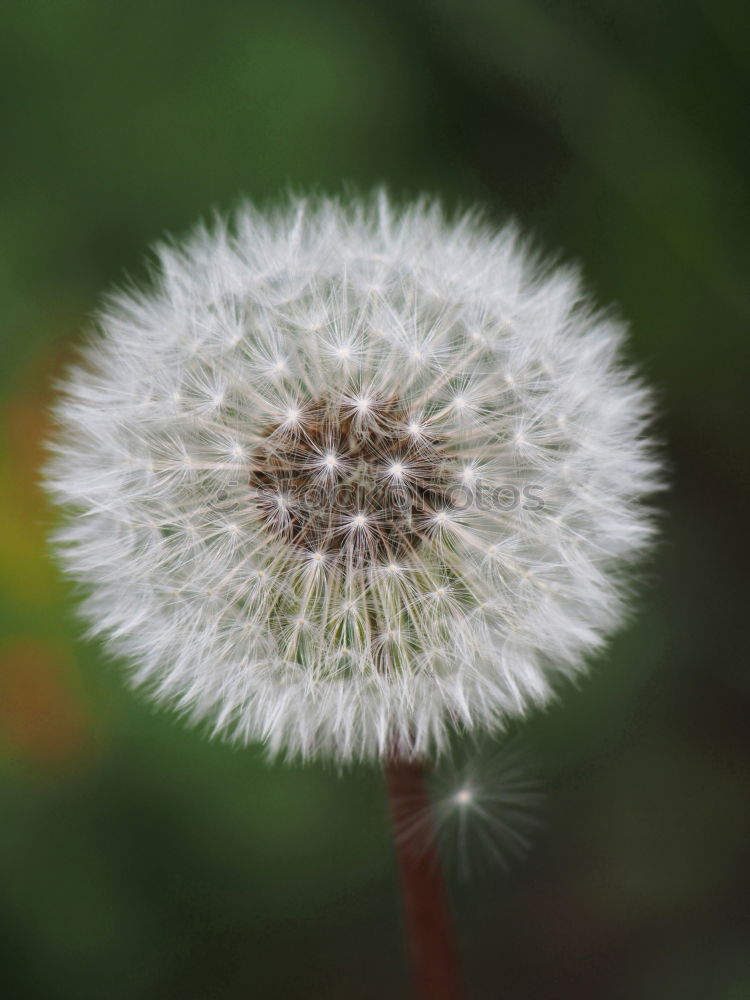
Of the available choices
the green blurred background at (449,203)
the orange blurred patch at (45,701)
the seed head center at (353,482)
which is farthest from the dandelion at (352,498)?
the green blurred background at (449,203)

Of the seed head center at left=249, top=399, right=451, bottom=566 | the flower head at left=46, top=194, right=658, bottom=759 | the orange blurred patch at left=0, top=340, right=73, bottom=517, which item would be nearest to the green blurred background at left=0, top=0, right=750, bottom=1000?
the orange blurred patch at left=0, top=340, right=73, bottom=517

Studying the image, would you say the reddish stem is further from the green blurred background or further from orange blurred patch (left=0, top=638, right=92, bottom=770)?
orange blurred patch (left=0, top=638, right=92, bottom=770)

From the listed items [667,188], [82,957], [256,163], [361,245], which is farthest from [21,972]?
[667,188]

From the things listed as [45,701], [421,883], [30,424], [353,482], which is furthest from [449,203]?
[421,883]

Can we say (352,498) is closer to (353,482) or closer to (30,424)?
(353,482)

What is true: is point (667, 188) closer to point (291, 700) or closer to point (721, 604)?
point (721, 604)

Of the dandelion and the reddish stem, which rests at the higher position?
the dandelion

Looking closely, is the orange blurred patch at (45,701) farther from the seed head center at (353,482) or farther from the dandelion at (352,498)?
the seed head center at (353,482)
